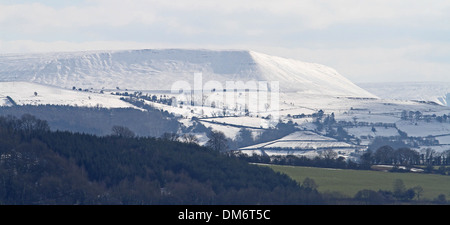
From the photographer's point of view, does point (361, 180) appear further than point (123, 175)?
Yes

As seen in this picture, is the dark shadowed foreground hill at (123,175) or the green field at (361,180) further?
the green field at (361,180)

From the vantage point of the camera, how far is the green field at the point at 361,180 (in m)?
149

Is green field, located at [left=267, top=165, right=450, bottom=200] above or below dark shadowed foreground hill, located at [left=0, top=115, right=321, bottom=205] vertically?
below

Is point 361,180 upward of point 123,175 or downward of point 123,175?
downward

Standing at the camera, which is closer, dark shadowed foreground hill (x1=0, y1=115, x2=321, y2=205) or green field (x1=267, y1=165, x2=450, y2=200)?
dark shadowed foreground hill (x1=0, y1=115, x2=321, y2=205)

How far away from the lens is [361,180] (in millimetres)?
157250

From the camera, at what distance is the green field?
14875 centimetres

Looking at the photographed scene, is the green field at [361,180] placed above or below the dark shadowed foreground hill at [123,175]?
below
